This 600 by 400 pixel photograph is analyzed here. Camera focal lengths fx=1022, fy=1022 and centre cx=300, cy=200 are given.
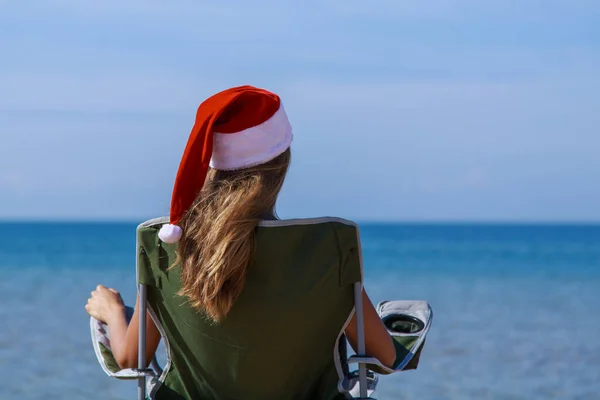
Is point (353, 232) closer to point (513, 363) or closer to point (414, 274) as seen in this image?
point (513, 363)

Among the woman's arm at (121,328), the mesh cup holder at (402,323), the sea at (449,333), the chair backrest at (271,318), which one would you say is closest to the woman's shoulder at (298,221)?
the chair backrest at (271,318)

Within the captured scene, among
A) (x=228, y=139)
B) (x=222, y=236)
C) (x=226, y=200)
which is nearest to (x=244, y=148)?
(x=228, y=139)

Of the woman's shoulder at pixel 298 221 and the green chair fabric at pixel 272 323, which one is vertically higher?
the woman's shoulder at pixel 298 221

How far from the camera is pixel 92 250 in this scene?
1426 inches

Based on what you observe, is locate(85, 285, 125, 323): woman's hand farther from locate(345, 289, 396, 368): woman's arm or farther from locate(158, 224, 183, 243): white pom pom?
locate(345, 289, 396, 368): woman's arm

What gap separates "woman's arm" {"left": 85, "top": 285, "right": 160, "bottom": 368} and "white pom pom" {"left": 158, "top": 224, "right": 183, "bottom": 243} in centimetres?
25

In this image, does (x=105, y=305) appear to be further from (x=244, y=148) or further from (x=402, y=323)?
(x=402, y=323)

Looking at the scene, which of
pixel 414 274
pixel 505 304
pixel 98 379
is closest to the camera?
pixel 98 379

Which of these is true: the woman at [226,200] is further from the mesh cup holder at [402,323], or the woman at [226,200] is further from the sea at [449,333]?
the sea at [449,333]

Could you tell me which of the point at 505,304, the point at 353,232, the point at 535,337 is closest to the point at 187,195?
the point at 353,232

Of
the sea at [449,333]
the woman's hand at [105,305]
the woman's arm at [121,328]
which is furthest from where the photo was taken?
the sea at [449,333]

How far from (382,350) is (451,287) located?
16.2 metres

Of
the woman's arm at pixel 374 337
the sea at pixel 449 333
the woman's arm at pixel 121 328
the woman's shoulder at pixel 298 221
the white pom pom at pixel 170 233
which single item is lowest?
the sea at pixel 449 333

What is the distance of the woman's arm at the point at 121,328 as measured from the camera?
3045mm
